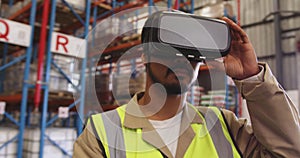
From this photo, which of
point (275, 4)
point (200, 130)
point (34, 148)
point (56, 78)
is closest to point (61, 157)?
point (34, 148)

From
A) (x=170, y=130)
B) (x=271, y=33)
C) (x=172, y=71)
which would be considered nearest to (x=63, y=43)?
(x=170, y=130)

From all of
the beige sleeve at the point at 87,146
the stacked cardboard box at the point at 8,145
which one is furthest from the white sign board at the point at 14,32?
the beige sleeve at the point at 87,146

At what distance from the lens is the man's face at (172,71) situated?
2.08 feet

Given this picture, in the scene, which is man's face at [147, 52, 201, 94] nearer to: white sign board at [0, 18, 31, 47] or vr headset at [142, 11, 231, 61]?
vr headset at [142, 11, 231, 61]

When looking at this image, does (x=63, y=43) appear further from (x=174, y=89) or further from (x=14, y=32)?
(x=174, y=89)

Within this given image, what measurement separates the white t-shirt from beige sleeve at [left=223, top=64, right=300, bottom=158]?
212mm

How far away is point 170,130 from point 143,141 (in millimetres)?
138

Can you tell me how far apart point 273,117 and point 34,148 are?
341 cm

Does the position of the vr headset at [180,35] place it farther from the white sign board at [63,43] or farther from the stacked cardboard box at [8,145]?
the stacked cardboard box at [8,145]

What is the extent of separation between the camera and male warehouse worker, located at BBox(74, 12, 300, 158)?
74 cm

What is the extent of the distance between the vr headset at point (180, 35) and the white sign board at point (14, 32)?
9.18 ft

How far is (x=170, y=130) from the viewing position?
86 cm

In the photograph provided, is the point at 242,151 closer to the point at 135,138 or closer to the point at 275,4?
the point at 135,138

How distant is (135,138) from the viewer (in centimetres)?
76
